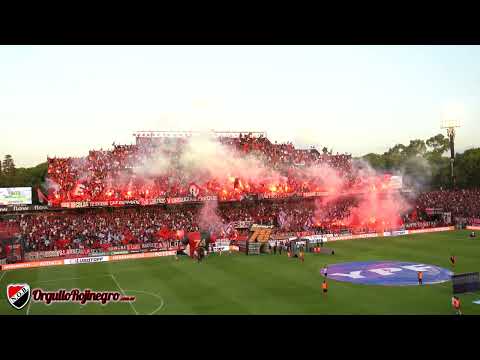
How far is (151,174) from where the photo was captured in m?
39.7

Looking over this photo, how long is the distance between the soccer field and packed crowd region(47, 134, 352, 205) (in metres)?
9.11

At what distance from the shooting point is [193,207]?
39.8 meters

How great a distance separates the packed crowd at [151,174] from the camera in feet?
117

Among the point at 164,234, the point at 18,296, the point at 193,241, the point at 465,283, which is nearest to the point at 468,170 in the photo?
the point at 164,234

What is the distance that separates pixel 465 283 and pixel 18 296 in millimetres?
17200

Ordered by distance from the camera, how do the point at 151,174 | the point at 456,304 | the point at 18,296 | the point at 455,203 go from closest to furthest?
the point at 456,304 → the point at 18,296 → the point at 151,174 → the point at 455,203

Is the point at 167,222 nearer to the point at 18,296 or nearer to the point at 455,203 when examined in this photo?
the point at 18,296

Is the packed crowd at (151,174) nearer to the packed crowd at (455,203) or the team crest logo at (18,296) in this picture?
the packed crowd at (455,203)

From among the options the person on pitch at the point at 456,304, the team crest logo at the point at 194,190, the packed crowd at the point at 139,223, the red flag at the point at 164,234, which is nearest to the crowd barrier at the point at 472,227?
the packed crowd at the point at 139,223

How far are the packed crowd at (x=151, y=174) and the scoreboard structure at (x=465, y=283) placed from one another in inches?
955
